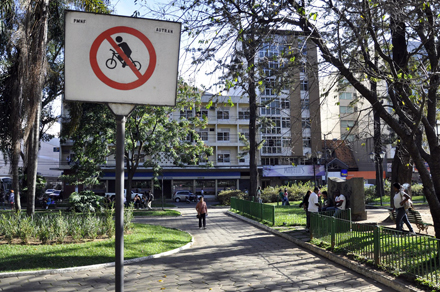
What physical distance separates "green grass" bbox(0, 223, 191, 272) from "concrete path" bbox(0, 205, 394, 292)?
1.77ft

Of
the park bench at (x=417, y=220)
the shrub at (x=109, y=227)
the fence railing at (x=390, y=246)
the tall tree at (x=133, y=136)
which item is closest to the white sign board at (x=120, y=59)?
the fence railing at (x=390, y=246)

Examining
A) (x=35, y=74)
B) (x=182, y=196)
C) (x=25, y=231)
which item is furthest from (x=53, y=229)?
(x=182, y=196)

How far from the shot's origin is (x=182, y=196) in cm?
4419

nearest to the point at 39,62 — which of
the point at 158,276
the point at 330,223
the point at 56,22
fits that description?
the point at 56,22

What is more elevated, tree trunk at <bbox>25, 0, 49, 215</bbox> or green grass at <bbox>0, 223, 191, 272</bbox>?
tree trunk at <bbox>25, 0, 49, 215</bbox>

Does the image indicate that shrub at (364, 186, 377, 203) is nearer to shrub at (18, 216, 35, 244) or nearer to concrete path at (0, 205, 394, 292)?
concrete path at (0, 205, 394, 292)

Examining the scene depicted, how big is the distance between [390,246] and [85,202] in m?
13.2

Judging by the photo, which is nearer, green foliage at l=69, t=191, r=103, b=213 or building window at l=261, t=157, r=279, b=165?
green foliage at l=69, t=191, r=103, b=213

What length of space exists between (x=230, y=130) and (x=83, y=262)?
138ft

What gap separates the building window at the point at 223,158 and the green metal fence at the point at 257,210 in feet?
81.7

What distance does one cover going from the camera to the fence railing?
6391mm

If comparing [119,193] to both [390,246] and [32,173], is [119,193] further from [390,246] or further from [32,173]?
[32,173]

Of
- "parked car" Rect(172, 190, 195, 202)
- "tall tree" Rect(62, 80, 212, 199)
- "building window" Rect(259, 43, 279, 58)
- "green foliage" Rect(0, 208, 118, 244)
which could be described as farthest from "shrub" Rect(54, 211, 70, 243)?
"parked car" Rect(172, 190, 195, 202)

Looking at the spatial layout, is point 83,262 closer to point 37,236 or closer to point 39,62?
point 37,236
